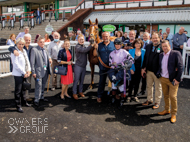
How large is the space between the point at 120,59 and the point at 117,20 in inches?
561

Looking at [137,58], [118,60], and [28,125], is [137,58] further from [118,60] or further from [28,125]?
[28,125]

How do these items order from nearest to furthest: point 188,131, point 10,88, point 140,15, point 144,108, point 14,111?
point 188,131 < point 14,111 < point 144,108 < point 10,88 < point 140,15

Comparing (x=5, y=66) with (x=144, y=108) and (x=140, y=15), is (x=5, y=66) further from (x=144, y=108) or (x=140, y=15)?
(x=140, y=15)

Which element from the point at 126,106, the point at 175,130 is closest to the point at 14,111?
the point at 126,106

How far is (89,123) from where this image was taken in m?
4.19

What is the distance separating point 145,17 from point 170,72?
14.1m

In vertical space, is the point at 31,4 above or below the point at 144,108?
above

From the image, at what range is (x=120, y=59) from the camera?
4910 mm

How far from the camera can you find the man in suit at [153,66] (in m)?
4.76

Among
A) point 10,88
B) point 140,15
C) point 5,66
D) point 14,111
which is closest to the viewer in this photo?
point 14,111

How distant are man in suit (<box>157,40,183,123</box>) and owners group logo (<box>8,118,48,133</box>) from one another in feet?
9.95

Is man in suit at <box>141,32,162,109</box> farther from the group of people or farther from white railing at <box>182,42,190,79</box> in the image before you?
white railing at <box>182,42,190,79</box>

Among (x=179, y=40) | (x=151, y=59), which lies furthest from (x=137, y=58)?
(x=179, y=40)

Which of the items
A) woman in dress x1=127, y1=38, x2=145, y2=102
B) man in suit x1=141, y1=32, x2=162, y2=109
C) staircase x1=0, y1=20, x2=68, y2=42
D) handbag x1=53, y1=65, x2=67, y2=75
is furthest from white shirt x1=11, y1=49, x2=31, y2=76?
staircase x1=0, y1=20, x2=68, y2=42
